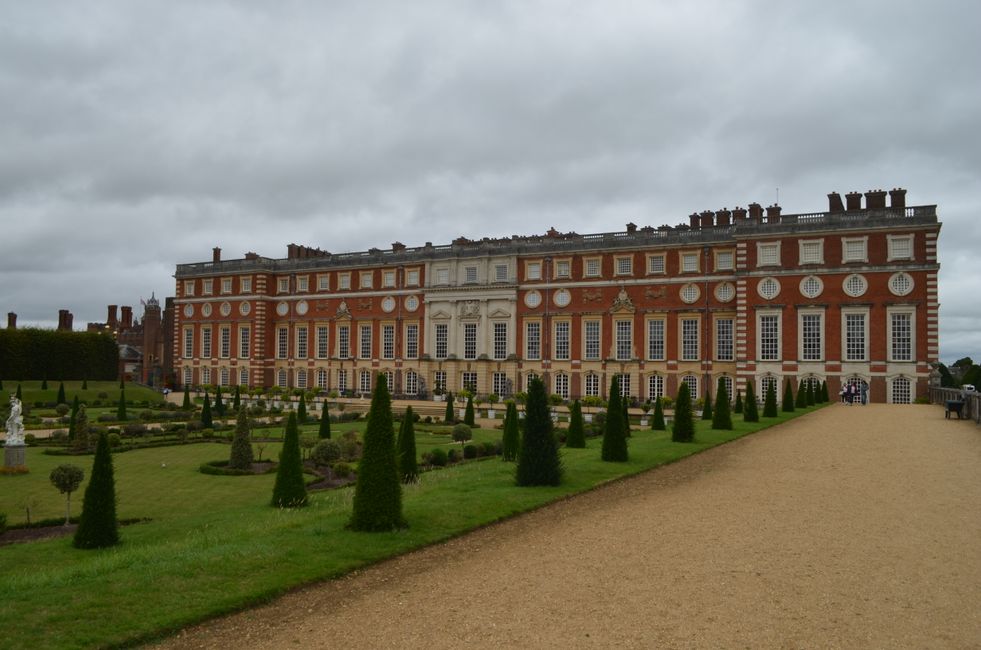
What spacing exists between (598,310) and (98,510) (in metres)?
36.5

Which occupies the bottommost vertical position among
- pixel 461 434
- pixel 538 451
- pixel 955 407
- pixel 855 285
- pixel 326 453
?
pixel 461 434

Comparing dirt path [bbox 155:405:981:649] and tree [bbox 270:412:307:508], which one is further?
tree [bbox 270:412:307:508]

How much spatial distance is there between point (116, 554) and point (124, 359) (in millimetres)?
68518

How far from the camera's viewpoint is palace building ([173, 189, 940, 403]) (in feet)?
120

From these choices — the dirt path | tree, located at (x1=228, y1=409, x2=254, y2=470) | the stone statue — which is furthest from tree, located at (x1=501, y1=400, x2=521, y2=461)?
the stone statue

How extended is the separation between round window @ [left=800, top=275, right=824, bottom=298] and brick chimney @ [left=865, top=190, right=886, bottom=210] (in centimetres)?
456

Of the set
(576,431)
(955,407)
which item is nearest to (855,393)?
(955,407)

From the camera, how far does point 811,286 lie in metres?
38.0

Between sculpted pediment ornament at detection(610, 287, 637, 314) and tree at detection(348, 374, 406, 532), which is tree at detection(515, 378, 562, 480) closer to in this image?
tree at detection(348, 374, 406, 532)

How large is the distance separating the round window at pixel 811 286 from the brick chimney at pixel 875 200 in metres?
4.56

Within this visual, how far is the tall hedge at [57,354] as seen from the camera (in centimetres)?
5106

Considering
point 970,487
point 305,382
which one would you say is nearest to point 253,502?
point 970,487

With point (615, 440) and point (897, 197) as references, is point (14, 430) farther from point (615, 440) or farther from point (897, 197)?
point (897, 197)

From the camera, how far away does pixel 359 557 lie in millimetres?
8617
